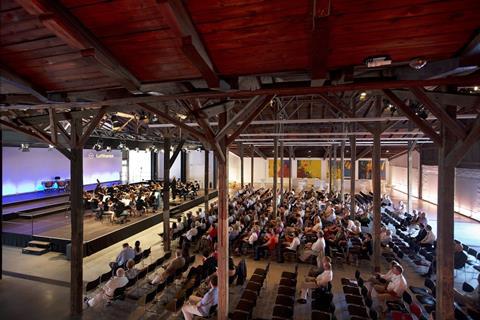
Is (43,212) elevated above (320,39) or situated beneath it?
situated beneath

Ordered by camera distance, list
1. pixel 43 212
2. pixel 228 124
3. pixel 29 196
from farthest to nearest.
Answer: pixel 29 196 → pixel 43 212 → pixel 228 124

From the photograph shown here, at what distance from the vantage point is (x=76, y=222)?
21.3 ft

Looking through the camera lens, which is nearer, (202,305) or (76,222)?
(202,305)

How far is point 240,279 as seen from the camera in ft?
25.0

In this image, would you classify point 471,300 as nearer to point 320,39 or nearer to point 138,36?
point 320,39

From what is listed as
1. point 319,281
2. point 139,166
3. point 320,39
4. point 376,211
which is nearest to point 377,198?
point 376,211

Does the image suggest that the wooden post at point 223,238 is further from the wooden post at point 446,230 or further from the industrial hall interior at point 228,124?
the wooden post at point 446,230

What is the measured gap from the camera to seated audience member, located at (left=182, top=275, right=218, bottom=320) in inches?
222

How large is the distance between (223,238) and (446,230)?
420cm

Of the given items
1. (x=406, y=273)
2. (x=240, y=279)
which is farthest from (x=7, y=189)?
(x=406, y=273)

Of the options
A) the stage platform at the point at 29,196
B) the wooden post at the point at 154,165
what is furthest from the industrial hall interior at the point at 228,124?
the wooden post at the point at 154,165

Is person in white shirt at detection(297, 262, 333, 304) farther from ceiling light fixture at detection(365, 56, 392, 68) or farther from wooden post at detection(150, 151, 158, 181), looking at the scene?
wooden post at detection(150, 151, 158, 181)

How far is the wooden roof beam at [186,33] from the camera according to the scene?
2197 mm

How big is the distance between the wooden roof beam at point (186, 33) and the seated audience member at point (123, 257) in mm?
6831
